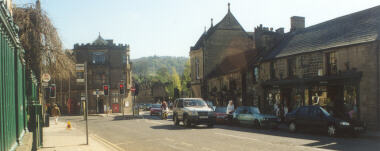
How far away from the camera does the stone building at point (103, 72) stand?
60188 millimetres

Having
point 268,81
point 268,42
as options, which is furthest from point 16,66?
point 268,42

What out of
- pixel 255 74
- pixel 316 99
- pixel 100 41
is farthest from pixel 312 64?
pixel 100 41

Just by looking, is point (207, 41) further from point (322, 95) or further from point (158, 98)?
point (158, 98)

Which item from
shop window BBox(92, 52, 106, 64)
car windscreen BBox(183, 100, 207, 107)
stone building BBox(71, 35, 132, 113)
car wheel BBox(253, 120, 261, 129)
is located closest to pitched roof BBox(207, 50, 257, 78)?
car windscreen BBox(183, 100, 207, 107)

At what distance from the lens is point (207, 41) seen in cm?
5103

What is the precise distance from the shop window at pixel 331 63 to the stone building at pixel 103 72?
40784 mm

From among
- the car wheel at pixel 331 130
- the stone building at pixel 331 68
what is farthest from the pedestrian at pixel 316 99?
the car wheel at pixel 331 130

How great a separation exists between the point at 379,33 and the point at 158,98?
9810 cm

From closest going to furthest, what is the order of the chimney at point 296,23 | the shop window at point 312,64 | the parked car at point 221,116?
the shop window at point 312,64 → the parked car at point 221,116 → the chimney at point 296,23

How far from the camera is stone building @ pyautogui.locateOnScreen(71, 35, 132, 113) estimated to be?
2370 inches

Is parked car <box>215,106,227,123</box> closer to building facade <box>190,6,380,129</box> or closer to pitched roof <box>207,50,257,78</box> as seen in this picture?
building facade <box>190,6,380,129</box>

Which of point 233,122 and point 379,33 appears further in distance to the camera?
point 233,122

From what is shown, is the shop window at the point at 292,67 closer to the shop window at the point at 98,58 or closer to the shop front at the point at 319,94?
the shop front at the point at 319,94

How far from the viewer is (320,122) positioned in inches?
696
